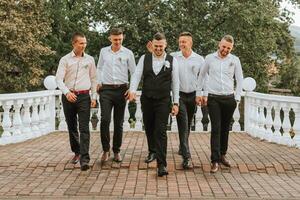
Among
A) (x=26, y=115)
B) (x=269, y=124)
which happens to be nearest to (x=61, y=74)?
(x=26, y=115)

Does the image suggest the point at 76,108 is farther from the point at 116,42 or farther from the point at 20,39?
the point at 20,39

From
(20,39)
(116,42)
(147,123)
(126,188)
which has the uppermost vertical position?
(20,39)

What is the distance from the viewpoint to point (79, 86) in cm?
654

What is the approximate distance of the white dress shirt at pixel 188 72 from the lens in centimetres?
677

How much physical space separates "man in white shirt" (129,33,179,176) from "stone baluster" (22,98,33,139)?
342cm

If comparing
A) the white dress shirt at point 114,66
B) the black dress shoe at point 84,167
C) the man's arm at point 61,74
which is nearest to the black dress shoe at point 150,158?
the black dress shoe at point 84,167

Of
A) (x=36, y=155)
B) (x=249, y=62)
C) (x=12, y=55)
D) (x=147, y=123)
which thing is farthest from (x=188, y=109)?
(x=12, y=55)

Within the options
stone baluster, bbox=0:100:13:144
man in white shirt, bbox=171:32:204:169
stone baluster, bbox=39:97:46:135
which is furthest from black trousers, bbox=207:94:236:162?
stone baluster, bbox=39:97:46:135

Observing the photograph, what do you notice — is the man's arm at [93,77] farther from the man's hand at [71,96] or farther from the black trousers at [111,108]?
the man's hand at [71,96]

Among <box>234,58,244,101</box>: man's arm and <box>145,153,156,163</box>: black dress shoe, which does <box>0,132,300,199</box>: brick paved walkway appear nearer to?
<box>145,153,156,163</box>: black dress shoe

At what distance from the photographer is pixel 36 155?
24.3 ft

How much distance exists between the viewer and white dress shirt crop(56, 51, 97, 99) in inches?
257

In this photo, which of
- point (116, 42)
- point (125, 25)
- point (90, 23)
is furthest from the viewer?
point (90, 23)

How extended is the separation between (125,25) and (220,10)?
4186mm
